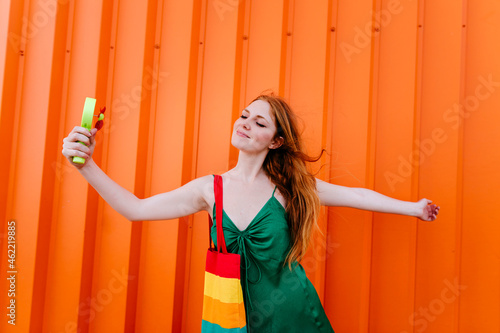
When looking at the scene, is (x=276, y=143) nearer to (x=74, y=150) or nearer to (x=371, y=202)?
(x=371, y=202)

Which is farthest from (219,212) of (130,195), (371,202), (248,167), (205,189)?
(371,202)

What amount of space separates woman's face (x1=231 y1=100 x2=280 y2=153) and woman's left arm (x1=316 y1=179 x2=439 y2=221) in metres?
0.37

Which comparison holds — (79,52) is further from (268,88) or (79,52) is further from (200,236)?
(200,236)

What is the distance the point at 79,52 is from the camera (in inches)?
95.0

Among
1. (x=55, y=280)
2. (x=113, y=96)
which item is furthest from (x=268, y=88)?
(x=55, y=280)

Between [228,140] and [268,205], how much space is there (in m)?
0.65

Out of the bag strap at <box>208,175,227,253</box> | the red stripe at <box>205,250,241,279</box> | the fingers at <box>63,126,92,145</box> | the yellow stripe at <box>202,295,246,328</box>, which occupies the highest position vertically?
the fingers at <box>63,126,92,145</box>

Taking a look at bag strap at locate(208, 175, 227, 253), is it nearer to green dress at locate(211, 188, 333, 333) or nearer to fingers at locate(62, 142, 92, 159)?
green dress at locate(211, 188, 333, 333)

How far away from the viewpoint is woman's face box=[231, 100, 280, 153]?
1.93 meters

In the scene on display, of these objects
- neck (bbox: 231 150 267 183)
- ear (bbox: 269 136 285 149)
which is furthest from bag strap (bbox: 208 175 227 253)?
ear (bbox: 269 136 285 149)

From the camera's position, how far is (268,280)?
5.92 ft

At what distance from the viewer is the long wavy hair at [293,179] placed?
6.23ft

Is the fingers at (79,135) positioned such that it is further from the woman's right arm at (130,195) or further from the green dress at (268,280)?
the green dress at (268,280)

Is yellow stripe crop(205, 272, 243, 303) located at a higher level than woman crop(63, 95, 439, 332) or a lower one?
lower
